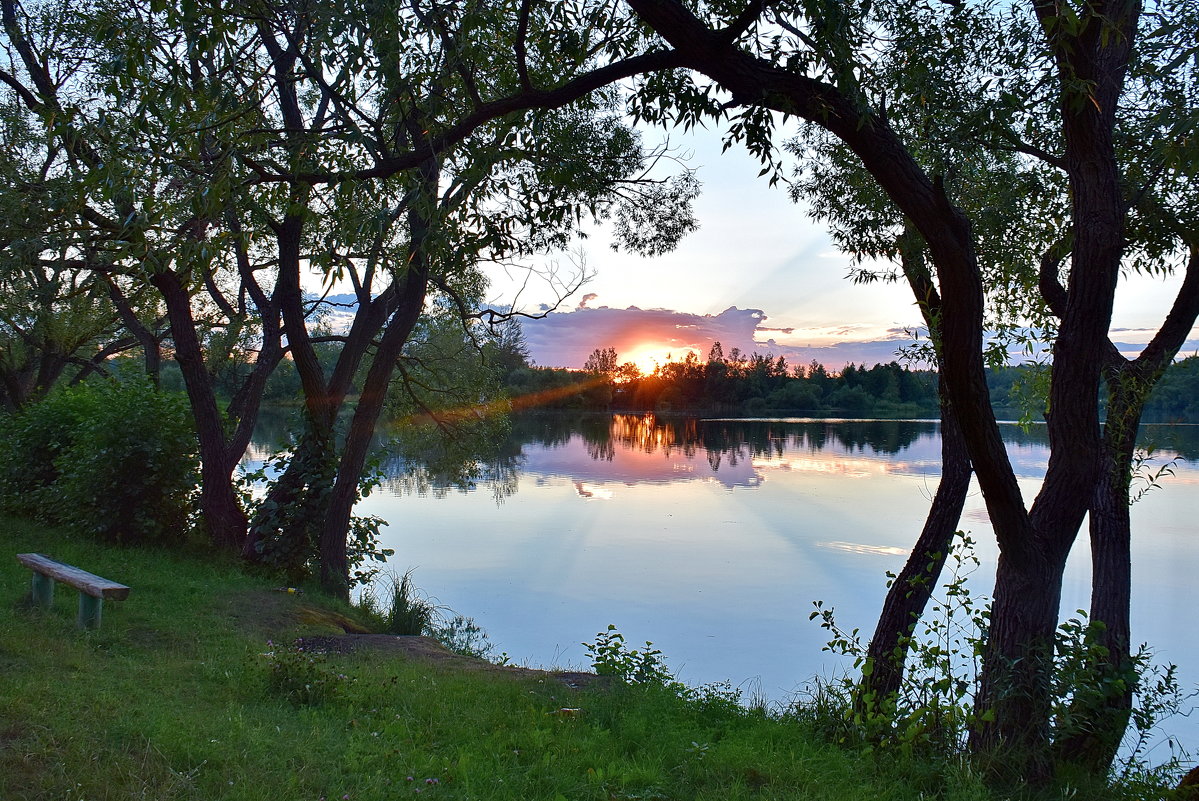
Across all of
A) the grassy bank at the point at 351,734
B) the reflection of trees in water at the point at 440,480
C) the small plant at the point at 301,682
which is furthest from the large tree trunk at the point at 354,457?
the reflection of trees in water at the point at 440,480

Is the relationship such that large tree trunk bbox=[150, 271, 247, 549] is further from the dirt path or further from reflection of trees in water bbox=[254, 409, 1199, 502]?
reflection of trees in water bbox=[254, 409, 1199, 502]

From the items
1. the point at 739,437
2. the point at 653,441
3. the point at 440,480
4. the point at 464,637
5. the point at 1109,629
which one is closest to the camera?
the point at 1109,629

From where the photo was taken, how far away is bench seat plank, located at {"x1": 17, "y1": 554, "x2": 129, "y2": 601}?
213 inches

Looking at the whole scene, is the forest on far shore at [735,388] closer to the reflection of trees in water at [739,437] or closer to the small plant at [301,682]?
the reflection of trees in water at [739,437]

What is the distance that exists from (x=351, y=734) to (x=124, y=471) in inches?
265

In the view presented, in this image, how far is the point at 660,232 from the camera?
10.4 metres

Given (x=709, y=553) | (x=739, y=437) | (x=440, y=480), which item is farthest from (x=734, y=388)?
(x=709, y=553)

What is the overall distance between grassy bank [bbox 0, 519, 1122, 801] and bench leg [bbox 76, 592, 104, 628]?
132 mm

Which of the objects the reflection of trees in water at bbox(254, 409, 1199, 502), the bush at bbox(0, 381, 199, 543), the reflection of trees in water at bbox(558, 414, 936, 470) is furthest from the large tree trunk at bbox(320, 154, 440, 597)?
the reflection of trees in water at bbox(558, 414, 936, 470)

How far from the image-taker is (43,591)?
19.8 feet

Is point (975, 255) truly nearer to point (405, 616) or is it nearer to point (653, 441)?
point (405, 616)

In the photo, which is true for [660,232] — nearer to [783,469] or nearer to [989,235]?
[989,235]

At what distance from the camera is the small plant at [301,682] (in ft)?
14.9

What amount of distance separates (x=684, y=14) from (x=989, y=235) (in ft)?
12.7
